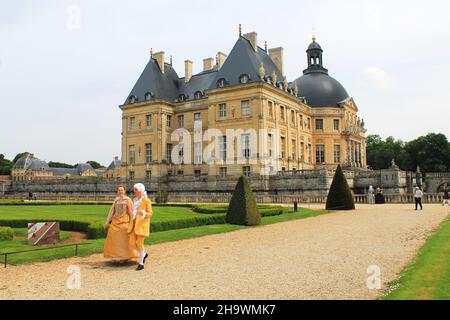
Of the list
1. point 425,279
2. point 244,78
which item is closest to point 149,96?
point 244,78

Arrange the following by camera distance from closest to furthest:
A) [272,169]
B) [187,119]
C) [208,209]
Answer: [208,209] < [272,169] < [187,119]

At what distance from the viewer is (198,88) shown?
47.7 meters

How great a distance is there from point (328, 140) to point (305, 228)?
36674 mm

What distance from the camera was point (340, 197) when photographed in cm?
2288

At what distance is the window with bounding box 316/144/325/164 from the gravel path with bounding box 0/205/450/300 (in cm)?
3759

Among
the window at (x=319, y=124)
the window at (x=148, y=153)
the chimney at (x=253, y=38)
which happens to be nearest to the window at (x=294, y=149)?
the window at (x=319, y=124)

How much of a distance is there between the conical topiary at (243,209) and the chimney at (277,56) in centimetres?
3368

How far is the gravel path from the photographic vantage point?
5.73 metres

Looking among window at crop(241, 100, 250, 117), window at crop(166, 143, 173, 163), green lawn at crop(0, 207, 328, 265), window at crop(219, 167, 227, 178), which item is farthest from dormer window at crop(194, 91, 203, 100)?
green lawn at crop(0, 207, 328, 265)

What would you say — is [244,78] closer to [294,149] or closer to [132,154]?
[294,149]

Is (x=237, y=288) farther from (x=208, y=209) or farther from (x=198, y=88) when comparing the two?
(x=198, y=88)

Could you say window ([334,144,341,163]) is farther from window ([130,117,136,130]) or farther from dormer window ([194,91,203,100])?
window ([130,117,136,130])

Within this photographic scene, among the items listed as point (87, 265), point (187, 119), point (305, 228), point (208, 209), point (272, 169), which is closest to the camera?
point (87, 265)

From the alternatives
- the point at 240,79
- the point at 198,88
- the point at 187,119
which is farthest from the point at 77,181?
the point at 240,79
